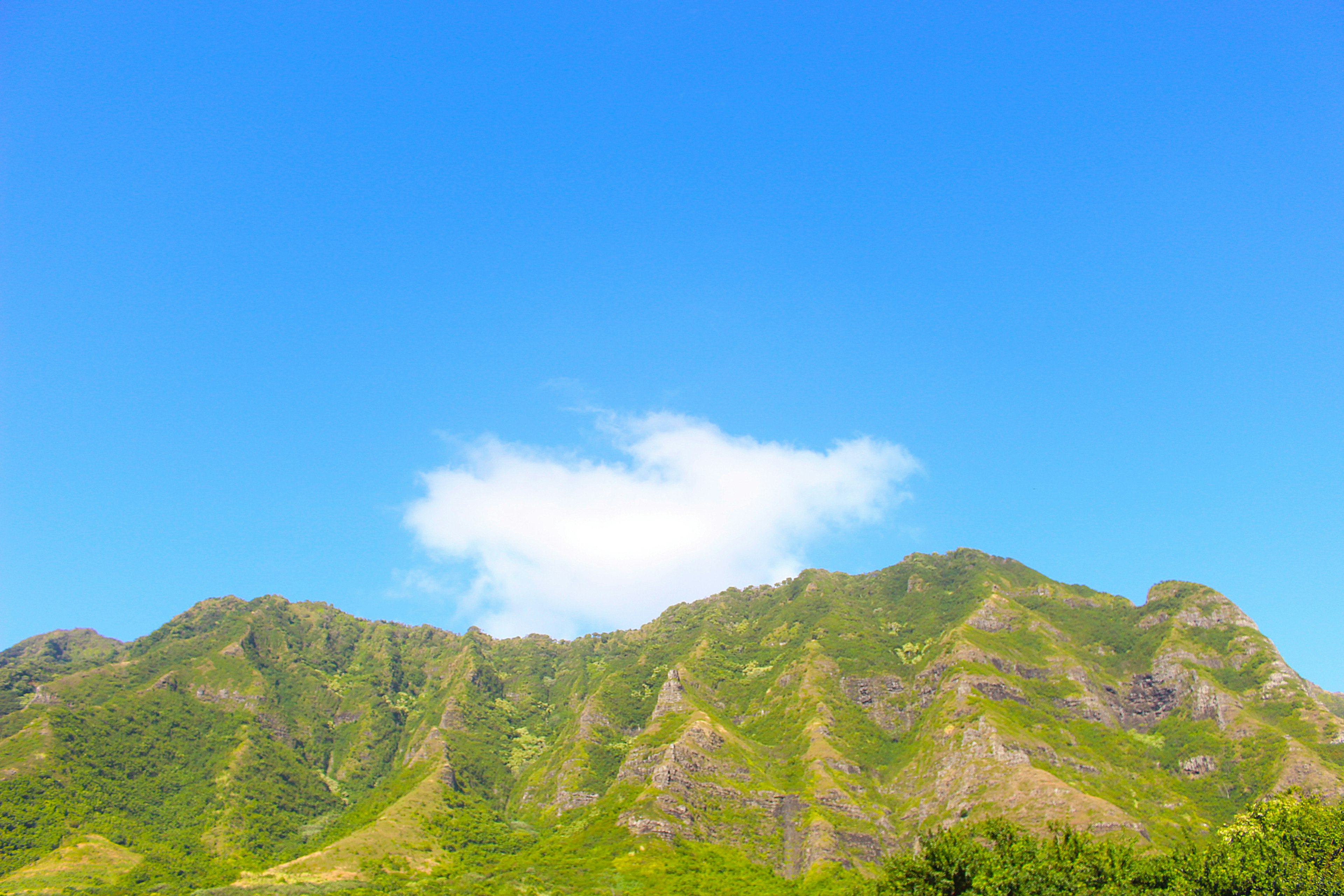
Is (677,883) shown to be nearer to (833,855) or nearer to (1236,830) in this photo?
(833,855)

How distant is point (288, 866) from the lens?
178750 mm

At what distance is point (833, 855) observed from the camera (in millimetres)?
181500

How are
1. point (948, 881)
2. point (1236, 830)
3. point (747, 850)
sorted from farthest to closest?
1. point (747, 850)
2. point (1236, 830)
3. point (948, 881)

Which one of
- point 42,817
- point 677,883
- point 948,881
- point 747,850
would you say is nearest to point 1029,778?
point 747,850

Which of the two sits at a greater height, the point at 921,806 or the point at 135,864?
the point at 921,806

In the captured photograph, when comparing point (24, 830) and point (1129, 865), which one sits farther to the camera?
point (24, 830)

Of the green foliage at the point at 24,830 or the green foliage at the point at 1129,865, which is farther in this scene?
the green foliage at the point at 24,830

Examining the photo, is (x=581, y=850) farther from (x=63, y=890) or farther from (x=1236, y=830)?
(x=1236, y=830)

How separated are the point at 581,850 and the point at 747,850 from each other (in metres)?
42.0

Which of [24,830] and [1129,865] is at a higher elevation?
[1129,865]

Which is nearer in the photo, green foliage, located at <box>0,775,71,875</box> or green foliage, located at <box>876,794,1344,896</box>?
green foliage, located at <box>876,794,1344,896</box>

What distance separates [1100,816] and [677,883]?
93.7m

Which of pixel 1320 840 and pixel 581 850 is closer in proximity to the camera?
pixel 1320 840

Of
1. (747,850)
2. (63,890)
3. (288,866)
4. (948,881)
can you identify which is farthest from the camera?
(747,850)
